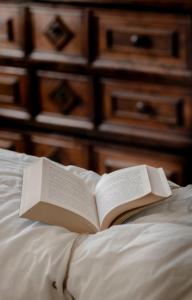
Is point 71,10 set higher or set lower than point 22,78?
higher

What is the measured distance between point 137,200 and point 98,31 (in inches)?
47.3

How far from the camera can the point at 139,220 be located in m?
1.11

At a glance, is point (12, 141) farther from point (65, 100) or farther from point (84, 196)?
point (84, 196)

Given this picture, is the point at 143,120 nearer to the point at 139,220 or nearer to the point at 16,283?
the point at 139,220

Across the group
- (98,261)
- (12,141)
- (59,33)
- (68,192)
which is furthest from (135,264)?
(12,141)

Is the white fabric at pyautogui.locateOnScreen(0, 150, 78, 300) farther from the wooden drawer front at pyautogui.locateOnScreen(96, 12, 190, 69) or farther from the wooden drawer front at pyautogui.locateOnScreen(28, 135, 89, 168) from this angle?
the wooden drawer front at pyautogui.locateOnScreen(28, 135, 89, 168)

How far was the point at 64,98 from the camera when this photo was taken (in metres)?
2.36

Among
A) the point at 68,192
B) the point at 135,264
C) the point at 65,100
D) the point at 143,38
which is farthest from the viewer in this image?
the point at 65,100

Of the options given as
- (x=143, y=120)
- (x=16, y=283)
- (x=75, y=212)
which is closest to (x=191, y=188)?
(x=75, y=212)

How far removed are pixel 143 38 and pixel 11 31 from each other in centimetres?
61

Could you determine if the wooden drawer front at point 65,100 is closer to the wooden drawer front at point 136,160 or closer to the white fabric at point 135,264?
the wooden drawer front at point 136,160

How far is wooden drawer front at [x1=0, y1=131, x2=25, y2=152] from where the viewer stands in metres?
2.48

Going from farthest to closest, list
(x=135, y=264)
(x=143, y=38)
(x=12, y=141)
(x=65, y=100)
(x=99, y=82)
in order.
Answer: (x=12, y=141)
(x=65, y=100)
(x=99, y=82)
(x=143, y=38)
(x=135, y=264)

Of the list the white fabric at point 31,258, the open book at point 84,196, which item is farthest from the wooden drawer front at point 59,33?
the white fabric at point 31,258
